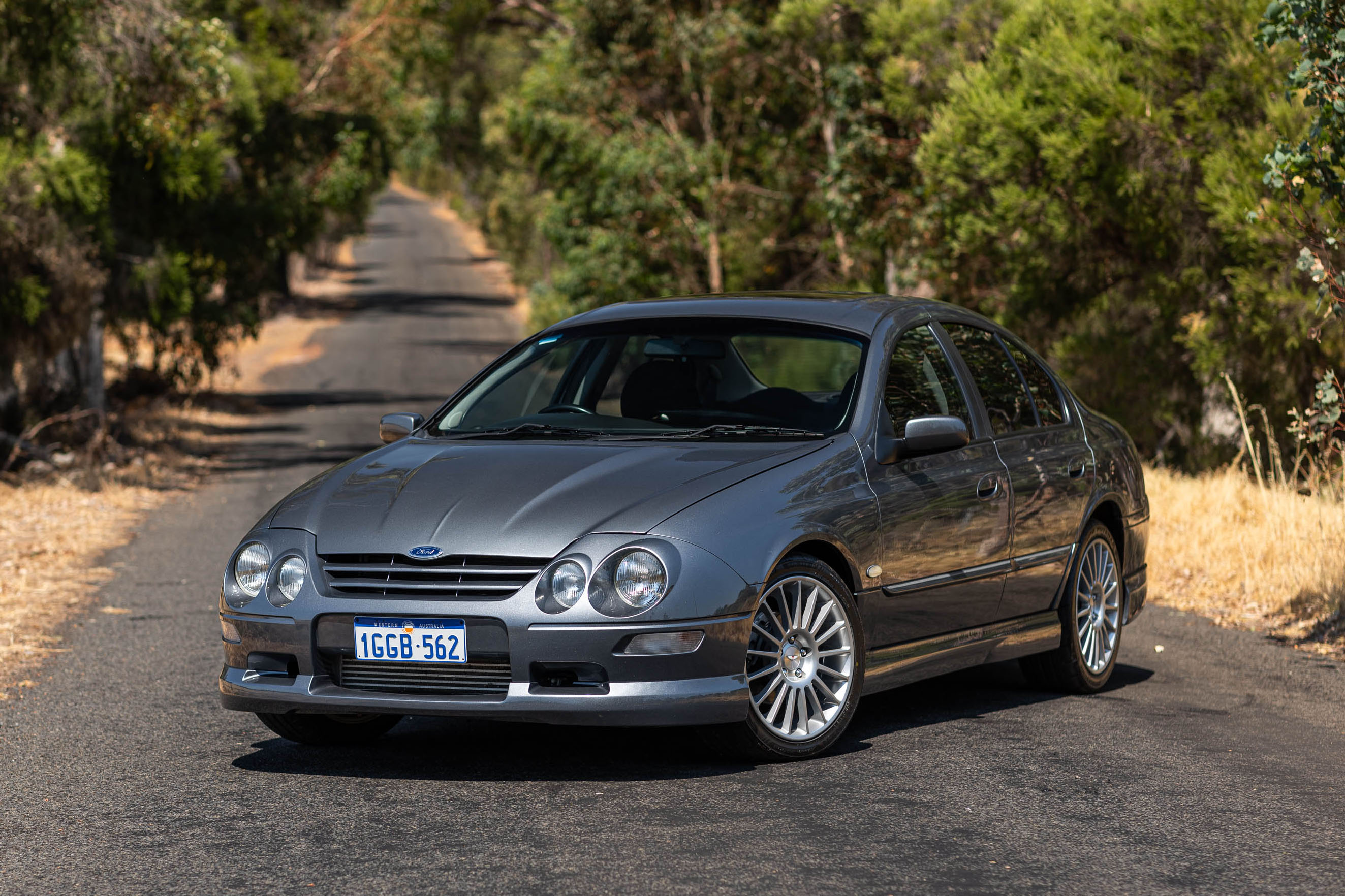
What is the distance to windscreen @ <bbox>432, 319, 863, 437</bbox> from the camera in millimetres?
6582

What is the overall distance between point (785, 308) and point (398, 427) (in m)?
1.68

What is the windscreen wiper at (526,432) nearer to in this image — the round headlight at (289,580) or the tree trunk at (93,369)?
the round headlight at (289,580)

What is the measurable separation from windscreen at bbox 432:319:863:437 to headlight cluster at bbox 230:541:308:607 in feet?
3.77

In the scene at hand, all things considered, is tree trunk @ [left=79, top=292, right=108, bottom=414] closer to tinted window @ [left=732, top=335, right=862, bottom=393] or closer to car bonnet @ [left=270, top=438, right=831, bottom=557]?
tinted window @ [left=732, top=335, right=862, bottom=393]

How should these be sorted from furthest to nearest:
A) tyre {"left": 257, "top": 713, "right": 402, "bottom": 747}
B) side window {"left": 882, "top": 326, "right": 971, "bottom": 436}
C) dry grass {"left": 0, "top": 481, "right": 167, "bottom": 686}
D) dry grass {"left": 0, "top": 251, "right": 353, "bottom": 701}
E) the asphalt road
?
dry grass {"left": 0, "top": 251, "right": 353, "bottom": 701}
dry grass {"left": 0, "top": 481, "right": 167, "bottom": 686}
side window {"left": 882, "top": 326, "right": 971, "bottom": 436}
tyre {"left": 257, "top": 713, "right": 402, "bottom": 747}
the asphalt road

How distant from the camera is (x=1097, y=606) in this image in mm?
7785

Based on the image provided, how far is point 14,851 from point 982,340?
14.8ft

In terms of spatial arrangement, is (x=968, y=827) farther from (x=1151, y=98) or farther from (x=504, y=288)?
(x=504, y=288)

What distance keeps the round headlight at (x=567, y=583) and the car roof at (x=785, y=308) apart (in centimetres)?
183

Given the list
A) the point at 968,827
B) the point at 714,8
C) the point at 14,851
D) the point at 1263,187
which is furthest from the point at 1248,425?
the point at 714,8

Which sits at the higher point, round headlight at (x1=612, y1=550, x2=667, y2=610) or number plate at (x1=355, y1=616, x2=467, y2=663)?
round headlight at (x1=612, y1=550, x2=667, y2=610)

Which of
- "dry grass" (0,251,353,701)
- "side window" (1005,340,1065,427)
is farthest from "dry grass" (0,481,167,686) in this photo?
"side window" (1005,340,1065,427)

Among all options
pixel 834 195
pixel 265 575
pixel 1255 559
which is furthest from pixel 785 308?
pixel 834 195

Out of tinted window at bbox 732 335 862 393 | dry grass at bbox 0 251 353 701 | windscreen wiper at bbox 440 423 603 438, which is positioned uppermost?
tinted window at bbox 732 335 862 393
